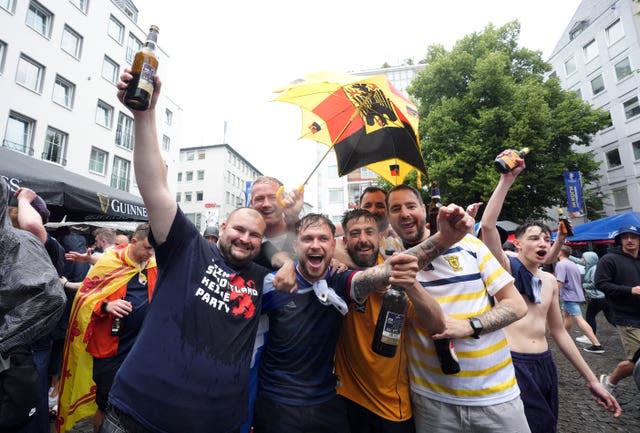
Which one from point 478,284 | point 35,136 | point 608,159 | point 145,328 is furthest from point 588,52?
point 35,136

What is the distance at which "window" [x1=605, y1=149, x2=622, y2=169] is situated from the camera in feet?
86.0

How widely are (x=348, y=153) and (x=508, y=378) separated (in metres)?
3.13

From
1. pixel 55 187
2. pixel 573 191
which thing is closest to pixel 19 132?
pixel 55 187

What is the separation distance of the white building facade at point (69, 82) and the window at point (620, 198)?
4061cm

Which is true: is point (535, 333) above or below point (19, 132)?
below

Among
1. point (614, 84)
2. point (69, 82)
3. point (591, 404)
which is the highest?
point (614, 84)

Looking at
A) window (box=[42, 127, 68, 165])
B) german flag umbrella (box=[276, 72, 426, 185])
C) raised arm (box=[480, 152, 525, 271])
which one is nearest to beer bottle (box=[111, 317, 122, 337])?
german flag umbrella (box=[276, 72, 426, 185])

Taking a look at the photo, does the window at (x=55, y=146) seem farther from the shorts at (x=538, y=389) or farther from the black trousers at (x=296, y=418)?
the shorts at (x=538, y=389)

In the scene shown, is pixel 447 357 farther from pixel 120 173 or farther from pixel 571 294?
pixel 120 173

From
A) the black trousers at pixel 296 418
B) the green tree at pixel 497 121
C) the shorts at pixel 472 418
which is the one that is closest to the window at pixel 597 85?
the green tree at pixel 497 121

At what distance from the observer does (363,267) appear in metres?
2.73

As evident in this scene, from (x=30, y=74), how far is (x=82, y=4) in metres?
7.53

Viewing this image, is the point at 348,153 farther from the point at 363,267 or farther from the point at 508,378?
the point at 508,378

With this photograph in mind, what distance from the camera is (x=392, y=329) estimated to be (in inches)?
82.7
